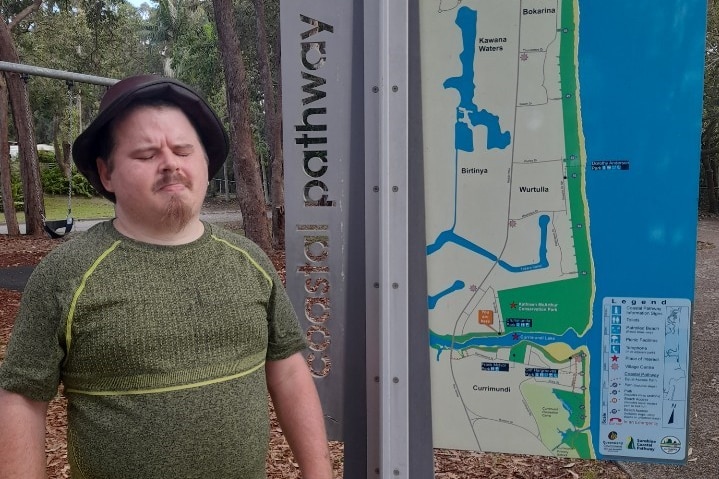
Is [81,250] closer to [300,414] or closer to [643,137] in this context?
[300,414]

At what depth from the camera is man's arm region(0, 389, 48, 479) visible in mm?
1611

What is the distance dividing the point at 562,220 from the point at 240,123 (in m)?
10.5

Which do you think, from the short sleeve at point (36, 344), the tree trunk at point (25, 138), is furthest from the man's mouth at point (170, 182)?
the tree trunk at point (25, 138)

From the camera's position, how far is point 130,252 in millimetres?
1724

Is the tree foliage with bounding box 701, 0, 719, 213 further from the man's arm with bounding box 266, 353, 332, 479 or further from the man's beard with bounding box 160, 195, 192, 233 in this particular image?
the man's beard with bounding box 160, 195, 192, 233

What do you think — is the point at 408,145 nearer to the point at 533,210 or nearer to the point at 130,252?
the point at 533,210

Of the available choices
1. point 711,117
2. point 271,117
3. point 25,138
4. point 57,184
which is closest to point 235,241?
point 271,117

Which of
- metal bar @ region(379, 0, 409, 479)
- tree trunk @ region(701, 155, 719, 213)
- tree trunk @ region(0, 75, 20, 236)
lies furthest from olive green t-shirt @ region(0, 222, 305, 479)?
tree trunk @ region(701, 155, 719, 213)

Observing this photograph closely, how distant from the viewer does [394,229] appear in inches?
82.8

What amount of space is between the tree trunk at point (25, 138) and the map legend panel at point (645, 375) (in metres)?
16.2

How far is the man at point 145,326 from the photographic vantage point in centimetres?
163

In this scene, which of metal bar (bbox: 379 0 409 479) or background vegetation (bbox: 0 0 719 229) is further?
background vegetation (bbox: 0 0 719 229)

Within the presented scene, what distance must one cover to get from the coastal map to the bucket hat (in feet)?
2.32

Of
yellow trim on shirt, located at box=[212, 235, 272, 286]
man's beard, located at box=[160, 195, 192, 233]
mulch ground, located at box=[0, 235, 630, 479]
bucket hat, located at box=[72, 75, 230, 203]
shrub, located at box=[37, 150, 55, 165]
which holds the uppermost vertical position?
shrub, located at box=[37, 150, 55, 165]
